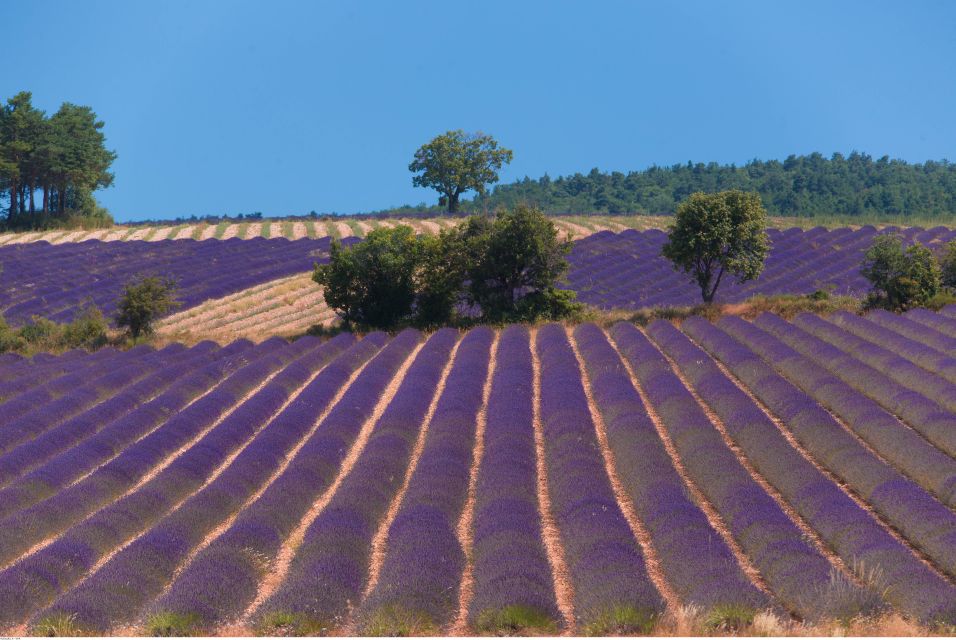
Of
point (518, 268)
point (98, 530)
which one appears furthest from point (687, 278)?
point (98, 530)

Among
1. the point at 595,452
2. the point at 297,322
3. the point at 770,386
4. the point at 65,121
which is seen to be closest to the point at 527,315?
the point at 297,322

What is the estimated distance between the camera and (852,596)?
34.9ft

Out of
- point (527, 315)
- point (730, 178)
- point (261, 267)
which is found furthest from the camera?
point (730, 178)

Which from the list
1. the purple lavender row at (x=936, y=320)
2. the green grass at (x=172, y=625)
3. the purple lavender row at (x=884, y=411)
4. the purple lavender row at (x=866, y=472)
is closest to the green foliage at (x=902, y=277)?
the purple lavender row at (x=936, y=320)

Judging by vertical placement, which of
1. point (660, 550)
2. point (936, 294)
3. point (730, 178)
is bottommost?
point (660, 550)

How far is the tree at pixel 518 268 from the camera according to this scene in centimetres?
3481

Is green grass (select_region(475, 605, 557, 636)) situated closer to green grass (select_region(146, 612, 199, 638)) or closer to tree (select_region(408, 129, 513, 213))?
green grass (select_region(146, 612, 199, 638))

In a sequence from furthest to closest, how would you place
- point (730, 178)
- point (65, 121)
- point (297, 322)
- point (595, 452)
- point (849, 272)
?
point (730, 178)
point (65, 121)
point (849, 272)
point (297, 322)
point (595, 452)

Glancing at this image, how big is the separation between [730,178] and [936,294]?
254ft

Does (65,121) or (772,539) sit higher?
(65,121)

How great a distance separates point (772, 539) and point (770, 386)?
9319 mm

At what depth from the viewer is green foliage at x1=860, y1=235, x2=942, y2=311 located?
Result: 31547mm

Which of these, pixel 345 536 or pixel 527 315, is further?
pixel 527 315

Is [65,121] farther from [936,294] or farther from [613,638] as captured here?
[613,638]
